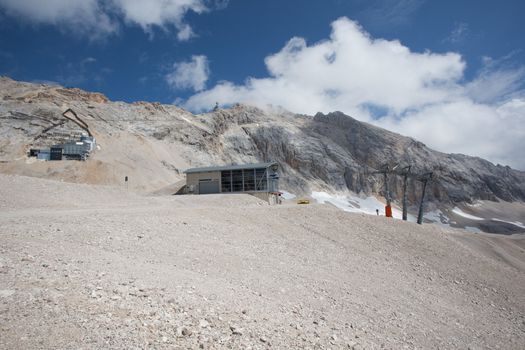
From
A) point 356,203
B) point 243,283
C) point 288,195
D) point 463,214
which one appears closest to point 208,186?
point 288,195

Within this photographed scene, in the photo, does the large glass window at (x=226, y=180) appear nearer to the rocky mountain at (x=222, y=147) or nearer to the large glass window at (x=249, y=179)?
the large glass window at (x=249, y=179)

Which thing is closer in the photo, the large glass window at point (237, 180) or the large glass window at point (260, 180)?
the large glass window at point (260, 180)

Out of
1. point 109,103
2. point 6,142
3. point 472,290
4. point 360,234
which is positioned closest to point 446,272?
point 472,290

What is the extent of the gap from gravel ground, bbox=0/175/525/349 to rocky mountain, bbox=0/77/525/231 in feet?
136

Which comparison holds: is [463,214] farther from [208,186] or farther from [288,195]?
[208,186]

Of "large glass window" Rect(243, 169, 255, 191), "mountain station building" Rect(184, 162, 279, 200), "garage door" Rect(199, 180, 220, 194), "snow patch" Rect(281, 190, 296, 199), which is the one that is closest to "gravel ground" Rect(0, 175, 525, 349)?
"mountain station building" Rect(184, 162, 279, 200)

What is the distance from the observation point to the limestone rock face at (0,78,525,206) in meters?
59.4

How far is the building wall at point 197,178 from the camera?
43.3 meters

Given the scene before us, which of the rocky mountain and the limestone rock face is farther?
the limestone rock face

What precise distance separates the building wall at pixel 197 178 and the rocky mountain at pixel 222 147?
Answer: 14423mm

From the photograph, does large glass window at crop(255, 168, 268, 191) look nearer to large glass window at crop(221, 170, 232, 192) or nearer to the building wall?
large glass window at crop(221, 170, 232, 192)

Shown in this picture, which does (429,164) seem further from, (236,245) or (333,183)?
(236,245)

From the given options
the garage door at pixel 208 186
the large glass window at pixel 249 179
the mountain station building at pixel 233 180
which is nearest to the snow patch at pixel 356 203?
the mountain station building at pixel 233 180

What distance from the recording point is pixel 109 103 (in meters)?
80.2
